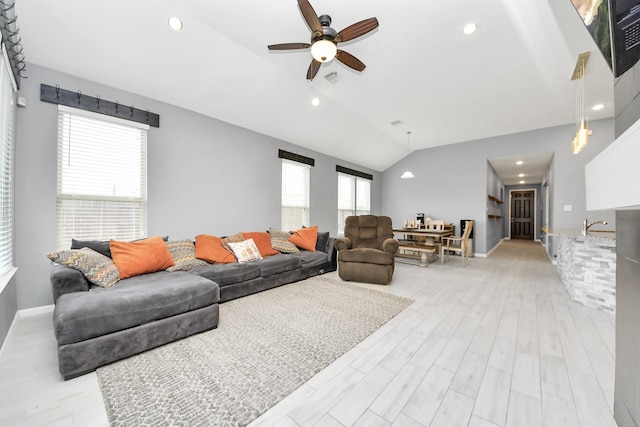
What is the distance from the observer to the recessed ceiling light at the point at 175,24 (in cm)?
253

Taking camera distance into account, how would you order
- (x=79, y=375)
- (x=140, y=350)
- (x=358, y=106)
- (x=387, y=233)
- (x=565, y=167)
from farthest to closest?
(x=565, y=167), (x=358, y=106), (x=387, y=233), (x=140, y=350), (x=79, y=375)

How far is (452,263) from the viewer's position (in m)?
5.48

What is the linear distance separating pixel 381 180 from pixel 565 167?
4.52 m

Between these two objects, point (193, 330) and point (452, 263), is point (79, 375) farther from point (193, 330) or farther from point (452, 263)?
point (452, 263)

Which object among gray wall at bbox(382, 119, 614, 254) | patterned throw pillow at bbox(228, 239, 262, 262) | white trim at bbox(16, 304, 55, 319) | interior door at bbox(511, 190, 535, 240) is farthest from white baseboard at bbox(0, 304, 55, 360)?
interior door at bbox(511, 190, 535, 240)

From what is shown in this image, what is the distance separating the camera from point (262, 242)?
3953 millimetres

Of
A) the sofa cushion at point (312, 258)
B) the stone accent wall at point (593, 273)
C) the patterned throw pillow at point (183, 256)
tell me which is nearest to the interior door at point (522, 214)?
the stone accent wall at point (593, 273)

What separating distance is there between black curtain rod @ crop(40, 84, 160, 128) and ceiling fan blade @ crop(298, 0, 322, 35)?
8.42 feet

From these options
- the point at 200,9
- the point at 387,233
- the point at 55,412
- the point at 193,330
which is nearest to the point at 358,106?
the point at 387,233

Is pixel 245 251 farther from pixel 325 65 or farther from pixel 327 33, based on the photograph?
pixel 325 65

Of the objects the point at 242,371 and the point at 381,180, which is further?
the point at 381,180

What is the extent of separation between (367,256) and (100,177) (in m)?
3.75

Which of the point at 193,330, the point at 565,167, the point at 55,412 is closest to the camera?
the point at 55,412

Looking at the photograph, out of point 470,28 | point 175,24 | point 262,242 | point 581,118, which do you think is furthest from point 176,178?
point 581,118
